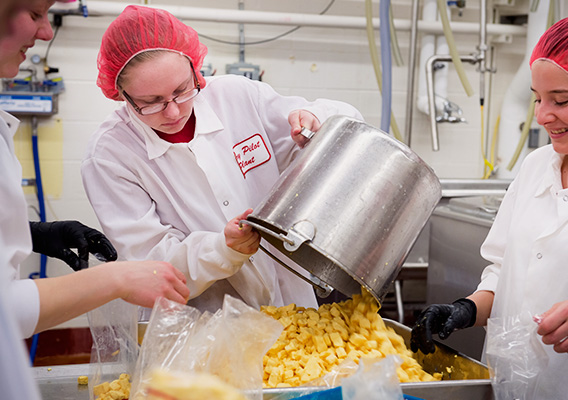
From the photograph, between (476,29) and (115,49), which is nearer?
(115,49)

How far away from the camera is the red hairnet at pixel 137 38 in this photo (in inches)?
50.4

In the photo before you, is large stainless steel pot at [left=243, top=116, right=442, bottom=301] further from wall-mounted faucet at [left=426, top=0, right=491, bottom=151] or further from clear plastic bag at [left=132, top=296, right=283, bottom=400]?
wall-mounted faucet at [left=426, top=0, right=491, bottom=151]

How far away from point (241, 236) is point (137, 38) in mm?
527

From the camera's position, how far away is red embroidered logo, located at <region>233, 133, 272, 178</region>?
1.47 metres

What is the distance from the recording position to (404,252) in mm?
1123

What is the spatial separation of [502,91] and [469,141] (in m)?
0.36

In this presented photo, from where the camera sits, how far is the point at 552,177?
4.08ft

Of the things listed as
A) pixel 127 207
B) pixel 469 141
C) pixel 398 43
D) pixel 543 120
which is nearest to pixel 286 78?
pixel 398 43

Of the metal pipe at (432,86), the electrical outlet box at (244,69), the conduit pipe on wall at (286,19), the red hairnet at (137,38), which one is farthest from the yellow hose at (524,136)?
the red hairnet at (137,38)

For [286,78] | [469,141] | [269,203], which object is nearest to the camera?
[269,203]

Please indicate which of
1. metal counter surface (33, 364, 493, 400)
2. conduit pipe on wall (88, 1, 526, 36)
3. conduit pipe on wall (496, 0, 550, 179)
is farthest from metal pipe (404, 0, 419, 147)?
metal counter surface (33, 364, 493, 400)

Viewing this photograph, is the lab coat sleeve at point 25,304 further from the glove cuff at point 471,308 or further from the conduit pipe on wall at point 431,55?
the conduit pipe on wall at point 431,55

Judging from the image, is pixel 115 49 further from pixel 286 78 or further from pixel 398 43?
pixel 398 43

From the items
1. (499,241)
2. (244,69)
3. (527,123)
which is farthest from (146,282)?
(527,123)
